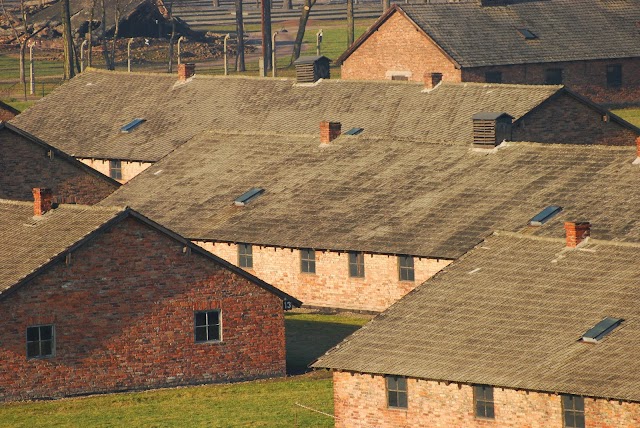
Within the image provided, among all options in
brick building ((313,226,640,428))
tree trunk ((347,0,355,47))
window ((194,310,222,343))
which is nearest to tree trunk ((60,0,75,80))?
tree trunk ((347,0,355,47))

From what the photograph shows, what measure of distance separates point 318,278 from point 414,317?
18.0 m

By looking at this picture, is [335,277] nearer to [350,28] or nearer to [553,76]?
[553,76]

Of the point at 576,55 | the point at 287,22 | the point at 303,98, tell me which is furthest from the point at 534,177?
the point at 287,22

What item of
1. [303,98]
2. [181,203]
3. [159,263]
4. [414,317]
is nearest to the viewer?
[414,317]

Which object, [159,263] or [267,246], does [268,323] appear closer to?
[159,263]

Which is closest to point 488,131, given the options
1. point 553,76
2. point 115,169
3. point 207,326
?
point 207,326

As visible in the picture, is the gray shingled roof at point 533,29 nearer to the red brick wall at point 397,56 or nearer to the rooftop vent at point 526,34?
the rooftop vent at point 526,34

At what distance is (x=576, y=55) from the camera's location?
356ft

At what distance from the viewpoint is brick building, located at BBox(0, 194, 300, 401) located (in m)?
56.3

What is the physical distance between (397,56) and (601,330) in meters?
59.4

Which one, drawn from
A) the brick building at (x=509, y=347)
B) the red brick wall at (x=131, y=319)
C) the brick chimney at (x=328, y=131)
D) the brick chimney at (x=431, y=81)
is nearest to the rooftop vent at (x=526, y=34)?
the brick chimney at (x=431, y=81)

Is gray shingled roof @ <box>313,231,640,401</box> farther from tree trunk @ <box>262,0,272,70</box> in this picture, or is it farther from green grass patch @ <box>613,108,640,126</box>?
tree trunk @ <box>262,0,272,70</box>

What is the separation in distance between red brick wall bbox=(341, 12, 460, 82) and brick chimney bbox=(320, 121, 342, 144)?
2697 centimetres

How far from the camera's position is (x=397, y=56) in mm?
106938
